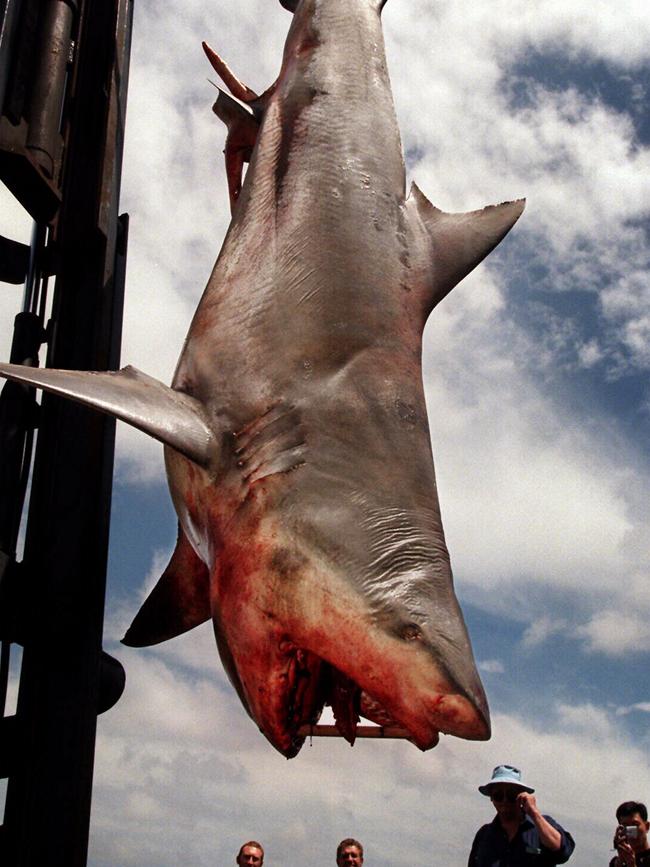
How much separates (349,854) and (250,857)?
0.61 metres

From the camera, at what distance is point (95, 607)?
Result: 2.31m

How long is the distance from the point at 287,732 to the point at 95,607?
644mm

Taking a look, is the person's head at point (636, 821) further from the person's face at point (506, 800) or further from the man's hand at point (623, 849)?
the person's face at point (506, 800)

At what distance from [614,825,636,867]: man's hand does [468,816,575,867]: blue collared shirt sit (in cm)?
23

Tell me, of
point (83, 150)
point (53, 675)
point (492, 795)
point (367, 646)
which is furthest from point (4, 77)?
point (492, 795)

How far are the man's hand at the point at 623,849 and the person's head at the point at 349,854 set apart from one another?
73.9 inches

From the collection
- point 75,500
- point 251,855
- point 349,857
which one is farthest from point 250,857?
point 75,500

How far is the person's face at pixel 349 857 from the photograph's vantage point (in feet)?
18.6

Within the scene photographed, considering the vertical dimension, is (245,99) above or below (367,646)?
above

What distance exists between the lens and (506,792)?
4.71m

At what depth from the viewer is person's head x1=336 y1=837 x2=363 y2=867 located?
18.6 ft

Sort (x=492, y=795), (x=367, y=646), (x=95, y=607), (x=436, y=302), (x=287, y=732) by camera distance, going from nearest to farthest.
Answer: (x=367, y=646) → (x=287, y=732) → (x=95, y=607) → (x=436, y=302) → (x=492, y=795)

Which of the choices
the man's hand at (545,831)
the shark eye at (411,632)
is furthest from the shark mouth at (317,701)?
the man's hand at (545,831)

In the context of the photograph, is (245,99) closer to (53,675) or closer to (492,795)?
(53,675)
